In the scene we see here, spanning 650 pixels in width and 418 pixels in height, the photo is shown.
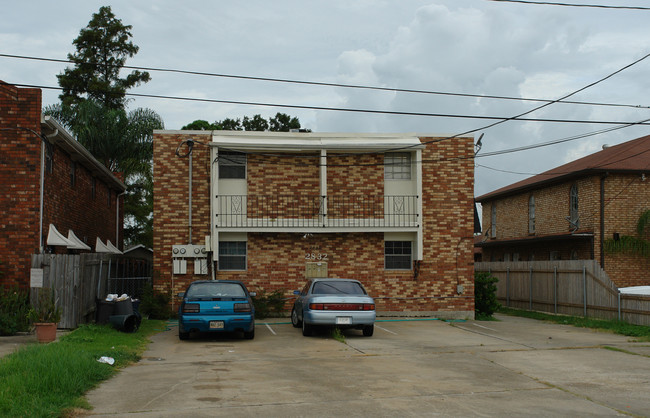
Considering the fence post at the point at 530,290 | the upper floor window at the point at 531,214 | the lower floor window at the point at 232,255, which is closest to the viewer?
the lower floor window at the point at 232,255

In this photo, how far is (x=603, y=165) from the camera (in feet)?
83.8

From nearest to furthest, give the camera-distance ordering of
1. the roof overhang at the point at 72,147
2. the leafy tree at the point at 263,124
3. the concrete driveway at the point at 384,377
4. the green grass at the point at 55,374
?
the green grass at the point at 55,374, the concrete driveway at the point at 384,377, the roof overhang at the point at 72,147, the leafy tree at the point at 263,124

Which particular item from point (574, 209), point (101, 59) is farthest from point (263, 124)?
point (574, 209)

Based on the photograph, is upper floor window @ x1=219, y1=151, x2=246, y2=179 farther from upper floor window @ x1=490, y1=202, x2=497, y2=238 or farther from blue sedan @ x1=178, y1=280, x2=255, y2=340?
upper floor window @ x1=490, y1=202, x2=497, y2=238

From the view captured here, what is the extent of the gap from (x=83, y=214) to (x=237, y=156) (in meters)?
5.81

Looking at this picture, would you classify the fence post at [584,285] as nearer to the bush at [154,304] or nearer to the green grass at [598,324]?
the green grass at [598,324]

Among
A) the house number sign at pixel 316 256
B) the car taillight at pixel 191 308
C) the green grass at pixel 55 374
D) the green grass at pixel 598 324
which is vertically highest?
the house number sign at pixel 316 256

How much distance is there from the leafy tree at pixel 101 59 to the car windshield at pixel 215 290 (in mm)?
27819

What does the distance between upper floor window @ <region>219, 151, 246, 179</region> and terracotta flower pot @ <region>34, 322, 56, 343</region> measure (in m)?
8.54

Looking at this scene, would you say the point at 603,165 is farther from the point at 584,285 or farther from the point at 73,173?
the point at 73,173

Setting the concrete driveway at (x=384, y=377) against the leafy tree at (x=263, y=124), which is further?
the leafy tree at (x=263, y=124)

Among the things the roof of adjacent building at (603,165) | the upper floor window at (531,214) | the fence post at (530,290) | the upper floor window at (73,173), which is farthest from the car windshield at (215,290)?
the upper floor window at (531,214)

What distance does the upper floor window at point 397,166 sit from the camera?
70.9ft

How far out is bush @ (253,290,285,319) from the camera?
2034 cm
